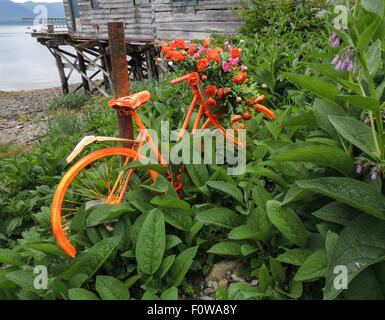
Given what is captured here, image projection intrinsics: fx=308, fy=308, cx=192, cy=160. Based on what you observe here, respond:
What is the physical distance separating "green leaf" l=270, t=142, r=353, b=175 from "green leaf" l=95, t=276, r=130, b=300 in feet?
3.86

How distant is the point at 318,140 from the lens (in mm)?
2066

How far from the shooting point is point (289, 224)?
1.87 meters

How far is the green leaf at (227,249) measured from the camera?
2.03 metres

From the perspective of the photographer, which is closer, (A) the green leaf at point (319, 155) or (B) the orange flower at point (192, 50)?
(A) the green leaf at point (319, 155)

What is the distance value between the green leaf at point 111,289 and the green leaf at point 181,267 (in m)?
0.29

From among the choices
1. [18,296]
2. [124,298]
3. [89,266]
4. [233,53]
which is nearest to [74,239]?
[89,266]

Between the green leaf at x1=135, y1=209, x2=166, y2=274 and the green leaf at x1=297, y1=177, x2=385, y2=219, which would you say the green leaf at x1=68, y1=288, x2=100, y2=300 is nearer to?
the green leaf at x1=135, y1=209, x2=166, y2=274

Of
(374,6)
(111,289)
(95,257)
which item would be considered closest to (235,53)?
(374,6)

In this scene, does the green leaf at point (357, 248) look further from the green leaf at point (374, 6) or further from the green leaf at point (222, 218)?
the green leaf at point (374, 6)

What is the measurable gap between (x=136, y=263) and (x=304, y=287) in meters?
1.12

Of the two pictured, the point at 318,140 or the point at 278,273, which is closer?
the point at 278,273

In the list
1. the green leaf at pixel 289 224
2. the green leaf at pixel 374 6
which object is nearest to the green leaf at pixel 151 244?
the green leaf at pixel 289 224

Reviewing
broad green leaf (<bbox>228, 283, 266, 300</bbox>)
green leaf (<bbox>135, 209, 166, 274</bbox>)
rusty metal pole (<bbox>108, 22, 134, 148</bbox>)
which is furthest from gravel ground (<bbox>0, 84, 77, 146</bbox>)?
broad green leaf (<bbox>228, 283, 266, 300</bbox>)
